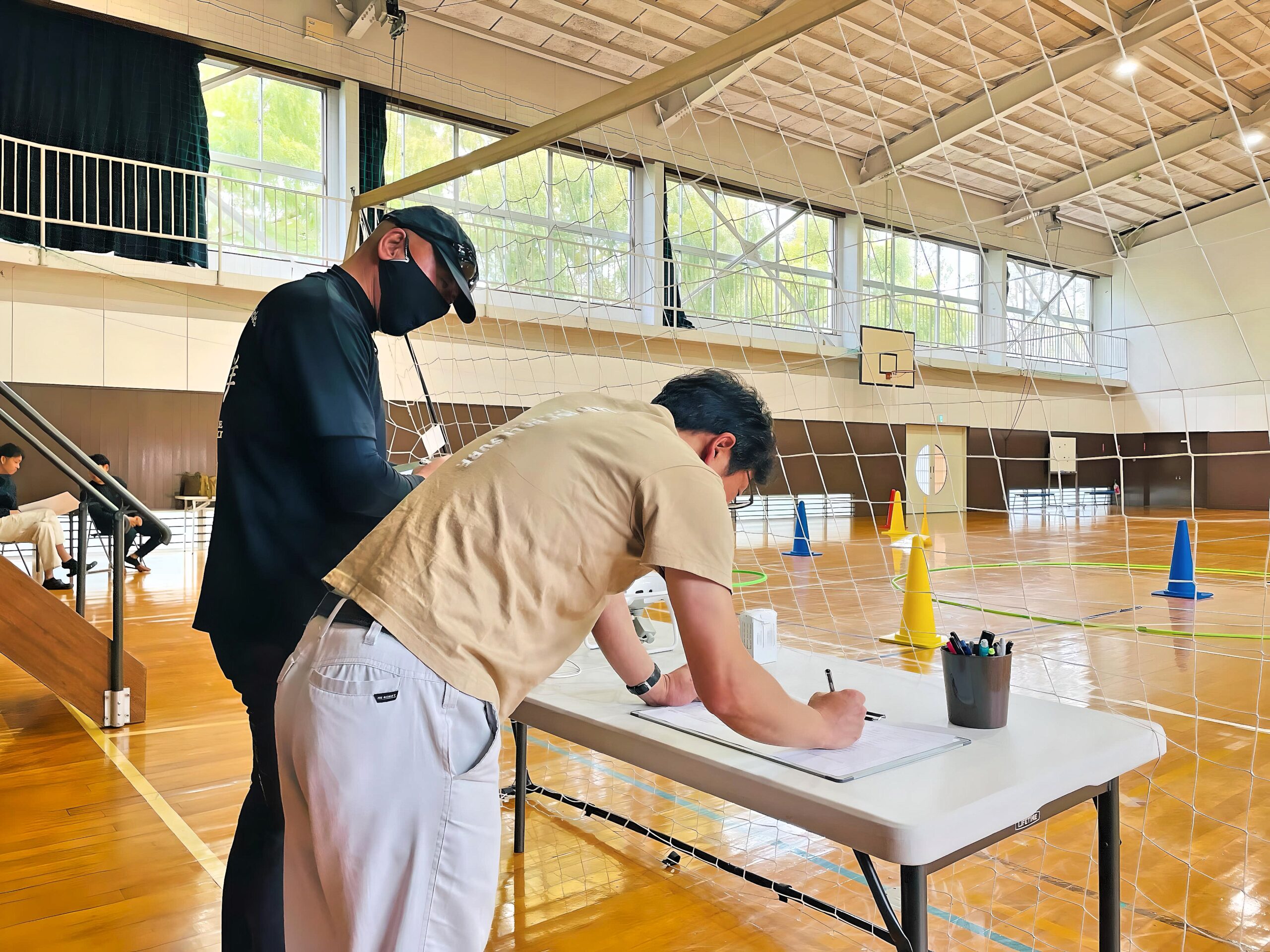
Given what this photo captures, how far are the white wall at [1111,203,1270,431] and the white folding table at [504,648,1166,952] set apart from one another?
50.7 feet

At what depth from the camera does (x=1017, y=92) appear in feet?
34.3

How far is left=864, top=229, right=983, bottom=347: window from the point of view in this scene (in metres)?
13.7

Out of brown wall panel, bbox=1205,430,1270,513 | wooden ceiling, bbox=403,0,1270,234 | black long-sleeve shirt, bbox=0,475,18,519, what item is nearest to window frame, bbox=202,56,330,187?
wooden ceiling, bbox=403,0,1270,234

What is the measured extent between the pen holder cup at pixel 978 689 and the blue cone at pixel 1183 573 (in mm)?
6249

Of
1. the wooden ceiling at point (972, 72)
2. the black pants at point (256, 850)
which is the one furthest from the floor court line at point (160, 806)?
the wooden ceiling at point (972, 72)

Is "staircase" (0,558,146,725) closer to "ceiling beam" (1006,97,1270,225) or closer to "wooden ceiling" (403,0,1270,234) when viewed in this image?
"wooden ceiling" (403,0,1270,234)

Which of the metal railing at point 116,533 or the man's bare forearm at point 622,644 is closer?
the man's bare forearm at point 622,644

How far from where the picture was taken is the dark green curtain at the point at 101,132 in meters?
7.72

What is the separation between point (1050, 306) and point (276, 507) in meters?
15.9

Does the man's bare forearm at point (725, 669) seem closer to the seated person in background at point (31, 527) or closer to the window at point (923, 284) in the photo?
the seated person in background at point (31, 527)

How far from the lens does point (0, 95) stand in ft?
25.1

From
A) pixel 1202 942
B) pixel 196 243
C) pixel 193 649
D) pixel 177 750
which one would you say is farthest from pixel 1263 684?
pixel 196 243

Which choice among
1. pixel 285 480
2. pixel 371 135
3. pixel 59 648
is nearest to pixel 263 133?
pixel 371 135

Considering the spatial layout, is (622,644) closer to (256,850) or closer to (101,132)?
(256,850)
